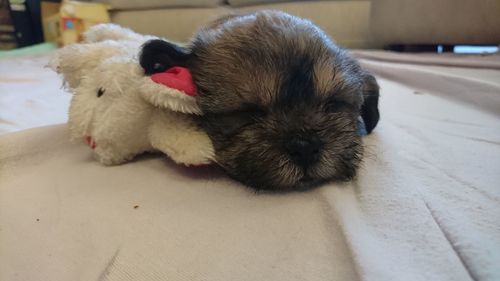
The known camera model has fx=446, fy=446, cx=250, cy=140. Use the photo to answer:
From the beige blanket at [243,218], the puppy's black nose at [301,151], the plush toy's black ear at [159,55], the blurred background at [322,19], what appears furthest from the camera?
the blurred background at [322,19]

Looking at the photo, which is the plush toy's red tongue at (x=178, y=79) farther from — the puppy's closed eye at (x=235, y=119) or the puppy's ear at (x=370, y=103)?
the puppy's ear at (x=370, y=103)

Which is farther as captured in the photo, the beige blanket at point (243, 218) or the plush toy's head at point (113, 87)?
the plush toy's head at point (113, 87)

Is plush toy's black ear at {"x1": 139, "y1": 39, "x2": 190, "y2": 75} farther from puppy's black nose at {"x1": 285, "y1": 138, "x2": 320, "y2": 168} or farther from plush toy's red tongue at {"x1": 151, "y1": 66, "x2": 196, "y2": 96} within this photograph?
puppy's black nose at {"x1": 285, "y1": 138, "x2": 320, "y2": 168}

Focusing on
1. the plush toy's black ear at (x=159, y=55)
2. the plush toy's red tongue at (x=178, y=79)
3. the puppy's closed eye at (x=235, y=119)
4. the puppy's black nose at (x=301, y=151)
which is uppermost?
Answer: the plush toy's black ear at (x=159, y=55)

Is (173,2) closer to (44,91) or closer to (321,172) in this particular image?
(44,91)

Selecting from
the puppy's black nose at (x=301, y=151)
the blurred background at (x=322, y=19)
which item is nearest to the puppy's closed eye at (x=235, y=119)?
the puppy's black nose at (x=301, y=151)

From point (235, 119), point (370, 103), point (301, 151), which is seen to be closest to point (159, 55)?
point (235, 119)

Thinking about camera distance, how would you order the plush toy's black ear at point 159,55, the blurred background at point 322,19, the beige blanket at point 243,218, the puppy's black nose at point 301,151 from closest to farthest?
the beige blanket at point 243,218
the puppy's black nose at point 301,151
the plush toy's black ear at point 159,55
the blurred background at point 322,19
